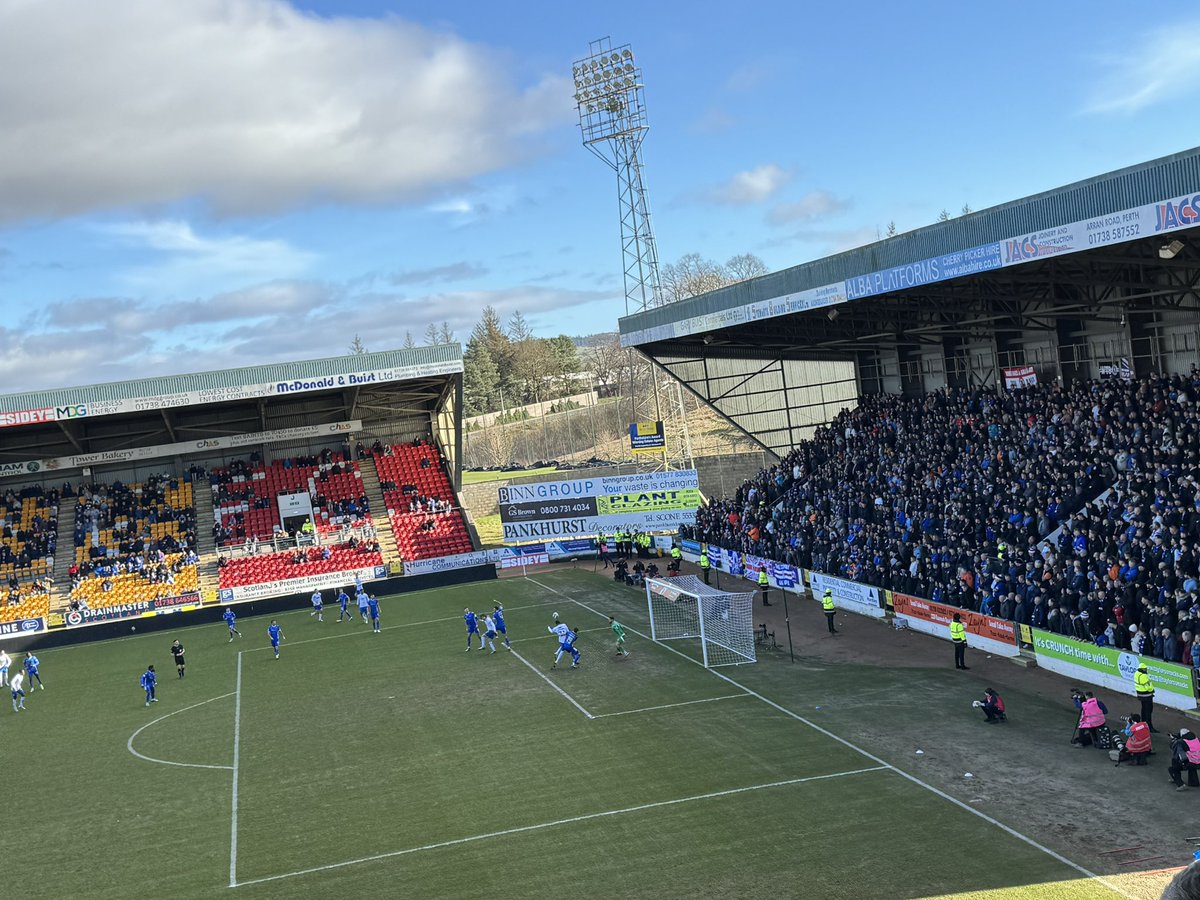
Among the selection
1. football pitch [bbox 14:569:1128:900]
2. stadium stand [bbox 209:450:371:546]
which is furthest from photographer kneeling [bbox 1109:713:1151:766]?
stadium stand [bbox 209:450:371:546]

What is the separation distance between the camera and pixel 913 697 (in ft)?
78.9

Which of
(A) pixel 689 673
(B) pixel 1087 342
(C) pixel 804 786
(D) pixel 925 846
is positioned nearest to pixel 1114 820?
(D) pixel 925 846

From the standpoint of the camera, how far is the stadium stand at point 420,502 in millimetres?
54406

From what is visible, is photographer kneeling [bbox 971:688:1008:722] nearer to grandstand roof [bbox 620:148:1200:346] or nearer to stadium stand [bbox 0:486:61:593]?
grandstand roof [bbox 620:148:1200:346]

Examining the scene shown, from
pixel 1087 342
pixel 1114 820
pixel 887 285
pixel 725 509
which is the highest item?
pixel 887 285

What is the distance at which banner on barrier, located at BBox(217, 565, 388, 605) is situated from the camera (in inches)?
1922

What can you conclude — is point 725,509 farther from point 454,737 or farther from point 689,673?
point 454,737

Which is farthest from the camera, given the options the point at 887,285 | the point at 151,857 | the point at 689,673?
the point at 887,285

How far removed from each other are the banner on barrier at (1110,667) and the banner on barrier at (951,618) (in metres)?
1.14

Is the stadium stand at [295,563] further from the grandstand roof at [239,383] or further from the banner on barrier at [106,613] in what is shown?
the grandstand roof at [239,383]

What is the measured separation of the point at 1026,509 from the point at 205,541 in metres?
40.6

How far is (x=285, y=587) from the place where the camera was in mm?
49375

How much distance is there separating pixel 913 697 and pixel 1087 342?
18.3m

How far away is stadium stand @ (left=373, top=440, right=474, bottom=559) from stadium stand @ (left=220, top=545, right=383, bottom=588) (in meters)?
2.21
